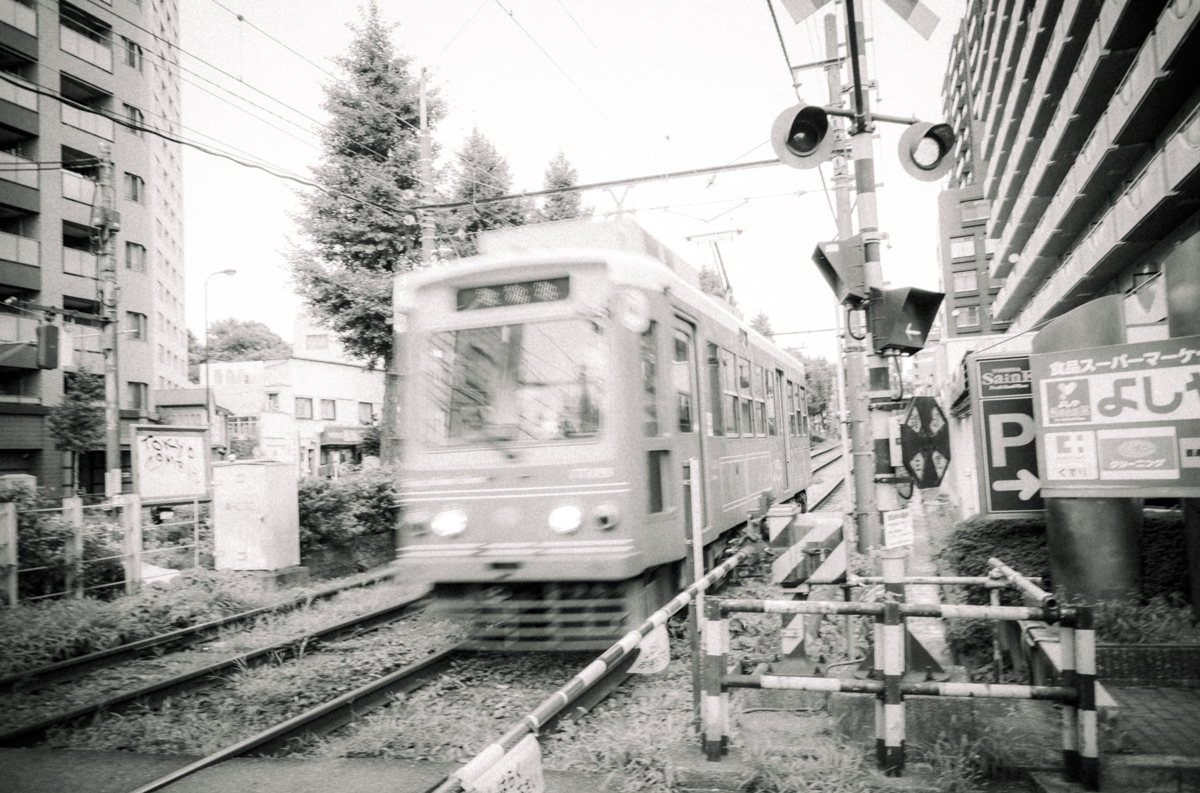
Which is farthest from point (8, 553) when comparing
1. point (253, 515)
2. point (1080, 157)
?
point (1080, 157)

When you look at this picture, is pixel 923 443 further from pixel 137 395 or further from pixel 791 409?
pixel 137 395

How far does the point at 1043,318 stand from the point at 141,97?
3307 centimetres

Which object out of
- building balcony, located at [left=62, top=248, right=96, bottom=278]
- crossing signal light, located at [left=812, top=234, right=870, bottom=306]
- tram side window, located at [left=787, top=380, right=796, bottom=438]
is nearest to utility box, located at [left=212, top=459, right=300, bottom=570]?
tram side window, located at [left=787, top=380, right=796, bottom=438]

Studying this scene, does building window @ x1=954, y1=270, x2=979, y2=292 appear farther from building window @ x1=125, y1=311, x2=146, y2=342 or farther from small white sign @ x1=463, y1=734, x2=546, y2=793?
small white sign @ x1=463, y1=734, x2=546, y2=793

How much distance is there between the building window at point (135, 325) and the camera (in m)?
31.1

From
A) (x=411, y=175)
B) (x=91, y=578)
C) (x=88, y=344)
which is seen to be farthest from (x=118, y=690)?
(x=88, y=344)

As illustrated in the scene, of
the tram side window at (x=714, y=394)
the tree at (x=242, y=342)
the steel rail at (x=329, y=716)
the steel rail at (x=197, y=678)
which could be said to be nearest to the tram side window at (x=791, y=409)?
the tram side window at (x=714, y=394)

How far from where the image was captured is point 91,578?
9352 mm

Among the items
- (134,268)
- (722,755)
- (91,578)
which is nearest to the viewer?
(722,755)

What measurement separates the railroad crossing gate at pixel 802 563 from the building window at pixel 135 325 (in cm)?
3172

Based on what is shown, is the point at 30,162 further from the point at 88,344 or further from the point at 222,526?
the point at 222,526

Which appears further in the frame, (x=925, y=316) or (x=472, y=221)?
(x=472, y=221)

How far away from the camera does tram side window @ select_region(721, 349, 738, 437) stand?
8.55 metres

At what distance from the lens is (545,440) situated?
6.00m
